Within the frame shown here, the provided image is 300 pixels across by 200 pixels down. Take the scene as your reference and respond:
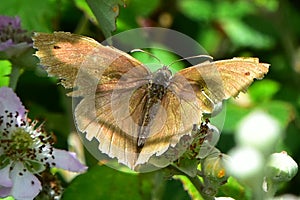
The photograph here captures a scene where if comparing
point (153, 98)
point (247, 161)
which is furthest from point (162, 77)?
point (247, 161)

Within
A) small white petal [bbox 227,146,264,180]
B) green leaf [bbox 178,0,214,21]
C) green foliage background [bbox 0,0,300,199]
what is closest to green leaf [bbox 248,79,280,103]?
green foliage background [bbox 0,0,300,199]

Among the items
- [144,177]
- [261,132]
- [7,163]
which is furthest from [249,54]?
[261,132]

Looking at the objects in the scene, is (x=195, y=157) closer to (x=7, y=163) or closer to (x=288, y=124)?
(x=7, y=163)

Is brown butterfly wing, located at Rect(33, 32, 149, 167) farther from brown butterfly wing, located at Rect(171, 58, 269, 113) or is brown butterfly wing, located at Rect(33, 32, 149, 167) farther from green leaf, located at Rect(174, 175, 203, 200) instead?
green leaf, located at Rect(174, 175, 203, 200)

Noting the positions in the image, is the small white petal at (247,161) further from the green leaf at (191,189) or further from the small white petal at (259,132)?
the green leaf at (191,189)

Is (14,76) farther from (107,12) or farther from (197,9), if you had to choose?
(197,9)

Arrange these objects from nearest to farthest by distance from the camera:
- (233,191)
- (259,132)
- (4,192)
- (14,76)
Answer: (259,132)
(4,192)
(233,191)
(14,76)

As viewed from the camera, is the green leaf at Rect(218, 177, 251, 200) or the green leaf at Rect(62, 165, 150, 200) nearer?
the green leaf at Rect(218, 177, 251, 200)
